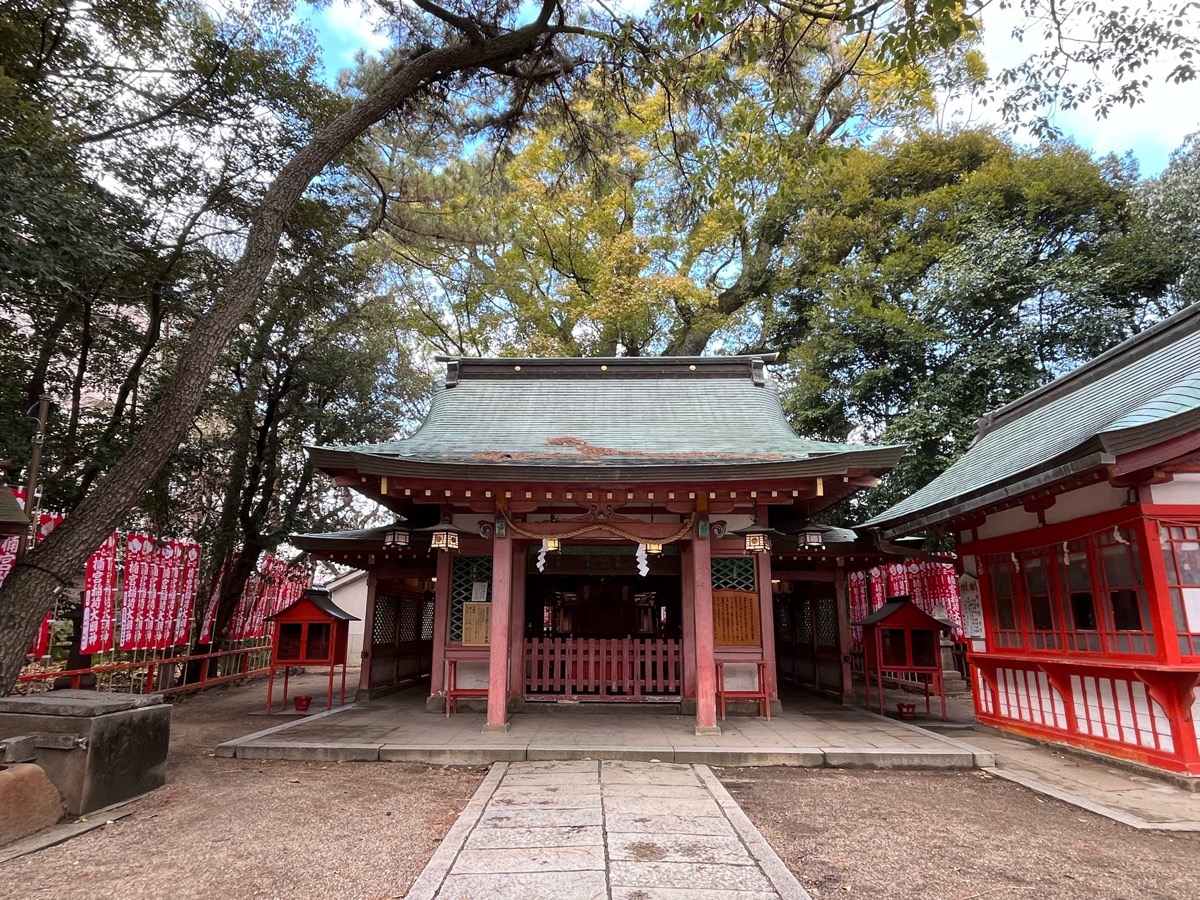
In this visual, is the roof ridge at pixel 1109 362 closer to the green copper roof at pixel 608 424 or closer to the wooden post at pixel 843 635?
the green copper roof at pixel 608 424

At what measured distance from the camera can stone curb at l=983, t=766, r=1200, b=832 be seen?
15.4ft

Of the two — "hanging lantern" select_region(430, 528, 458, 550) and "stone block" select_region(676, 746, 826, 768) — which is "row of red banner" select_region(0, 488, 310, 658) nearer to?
"hanging lantern" select_region(430, 528, 458, 550)

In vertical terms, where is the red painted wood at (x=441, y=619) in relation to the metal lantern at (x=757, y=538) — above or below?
below

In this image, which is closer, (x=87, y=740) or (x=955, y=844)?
(x=955, y=844)

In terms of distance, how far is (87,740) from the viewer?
4820 millimetres

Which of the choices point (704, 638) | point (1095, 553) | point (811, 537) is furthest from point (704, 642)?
point (1095, 553)

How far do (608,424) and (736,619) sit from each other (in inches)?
139

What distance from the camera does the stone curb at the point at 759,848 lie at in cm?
351

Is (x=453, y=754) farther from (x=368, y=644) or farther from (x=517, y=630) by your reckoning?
(x=368, y=644)

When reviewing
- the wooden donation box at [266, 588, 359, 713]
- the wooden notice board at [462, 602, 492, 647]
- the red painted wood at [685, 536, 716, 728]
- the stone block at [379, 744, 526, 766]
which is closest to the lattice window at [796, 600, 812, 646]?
the red painted wood at [685, 536, 716, 728]

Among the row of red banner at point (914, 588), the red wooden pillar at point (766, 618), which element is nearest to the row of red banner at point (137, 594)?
the red wooden pillar at point (766, 618)

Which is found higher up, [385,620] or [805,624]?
[385,620]

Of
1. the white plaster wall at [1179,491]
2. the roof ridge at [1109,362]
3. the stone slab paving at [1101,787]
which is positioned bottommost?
the stone slab paving at [1101,787]

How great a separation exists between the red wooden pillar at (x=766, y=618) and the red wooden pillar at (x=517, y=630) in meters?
3.45
